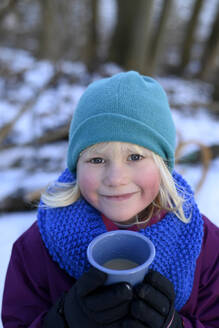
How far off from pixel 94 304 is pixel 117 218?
1.02 ft

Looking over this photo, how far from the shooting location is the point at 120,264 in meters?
0.85

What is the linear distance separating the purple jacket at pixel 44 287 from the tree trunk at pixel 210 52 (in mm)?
8202

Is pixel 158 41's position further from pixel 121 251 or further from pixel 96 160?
pixel 121 251

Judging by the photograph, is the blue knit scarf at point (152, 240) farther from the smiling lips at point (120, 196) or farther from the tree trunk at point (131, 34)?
the tree trunk at point (131, 34)

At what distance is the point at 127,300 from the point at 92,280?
0.10 metres

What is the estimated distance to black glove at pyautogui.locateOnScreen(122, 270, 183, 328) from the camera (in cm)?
75

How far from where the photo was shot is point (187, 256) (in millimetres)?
1013

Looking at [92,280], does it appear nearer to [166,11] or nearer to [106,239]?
[106,239]

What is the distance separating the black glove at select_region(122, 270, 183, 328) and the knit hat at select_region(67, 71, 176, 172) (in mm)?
415

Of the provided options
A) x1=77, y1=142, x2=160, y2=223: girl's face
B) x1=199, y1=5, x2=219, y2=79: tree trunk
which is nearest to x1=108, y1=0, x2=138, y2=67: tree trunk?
x1=199, y1=5, x2=219, y2=79: tree trunk

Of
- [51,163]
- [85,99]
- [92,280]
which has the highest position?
[85,99]

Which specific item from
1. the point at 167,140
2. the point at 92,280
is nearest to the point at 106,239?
the point at 92,280

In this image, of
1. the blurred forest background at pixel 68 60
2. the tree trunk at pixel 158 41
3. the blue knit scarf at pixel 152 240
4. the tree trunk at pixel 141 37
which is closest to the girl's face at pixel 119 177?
the blue knit scarf at pixel 152 240

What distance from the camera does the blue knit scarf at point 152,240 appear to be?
989 millimetres
